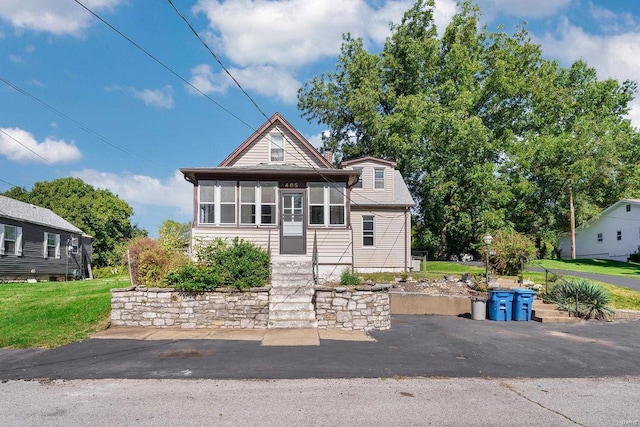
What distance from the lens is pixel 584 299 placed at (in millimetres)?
14883

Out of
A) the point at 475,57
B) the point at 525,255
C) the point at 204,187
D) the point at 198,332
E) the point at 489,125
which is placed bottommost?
the point at 198,332

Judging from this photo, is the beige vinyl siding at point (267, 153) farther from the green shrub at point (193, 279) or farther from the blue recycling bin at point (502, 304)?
the blue recycling bin at point (502, 304)

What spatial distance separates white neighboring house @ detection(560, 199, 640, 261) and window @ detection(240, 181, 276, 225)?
1261 inches

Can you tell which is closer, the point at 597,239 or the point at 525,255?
the point at 525,255

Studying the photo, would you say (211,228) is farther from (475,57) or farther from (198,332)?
(475,57)

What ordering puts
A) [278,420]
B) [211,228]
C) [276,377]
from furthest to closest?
[211,228]
[276,377]
[278,420]

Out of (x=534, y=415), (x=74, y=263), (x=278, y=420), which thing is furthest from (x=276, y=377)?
(x=74, y=263)

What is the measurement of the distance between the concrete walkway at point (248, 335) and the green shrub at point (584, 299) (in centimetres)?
831

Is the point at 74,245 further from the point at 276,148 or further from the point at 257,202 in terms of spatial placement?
the point at 257,202

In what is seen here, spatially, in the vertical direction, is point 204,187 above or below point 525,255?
above

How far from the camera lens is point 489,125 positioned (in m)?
36.1

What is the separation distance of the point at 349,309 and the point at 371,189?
1200cm

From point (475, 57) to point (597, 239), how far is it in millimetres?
20380

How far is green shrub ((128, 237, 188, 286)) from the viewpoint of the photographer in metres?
11.8
